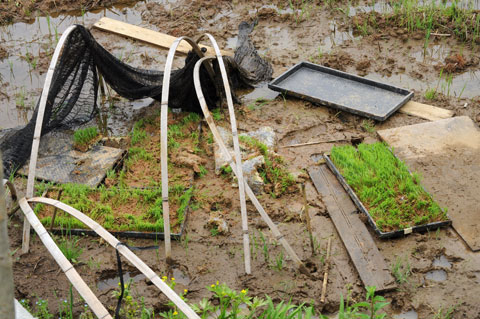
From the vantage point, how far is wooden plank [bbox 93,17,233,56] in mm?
7484

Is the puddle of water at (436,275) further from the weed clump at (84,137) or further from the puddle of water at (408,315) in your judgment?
the weed clump at (84,137)

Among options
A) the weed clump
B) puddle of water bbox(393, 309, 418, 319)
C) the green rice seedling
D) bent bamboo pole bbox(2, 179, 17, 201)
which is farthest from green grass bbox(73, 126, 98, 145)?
puddle of water bbox(393, 309, 418, 319)

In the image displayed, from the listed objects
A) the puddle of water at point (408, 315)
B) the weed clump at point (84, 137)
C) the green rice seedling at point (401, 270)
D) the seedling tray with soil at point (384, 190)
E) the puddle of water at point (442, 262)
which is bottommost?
the puddle of water at point (408, 315)

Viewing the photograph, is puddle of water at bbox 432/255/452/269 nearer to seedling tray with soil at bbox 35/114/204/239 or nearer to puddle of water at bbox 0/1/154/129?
seedling tray with soil at bbox 35/114/204/239

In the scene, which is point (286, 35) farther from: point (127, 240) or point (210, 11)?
point (127, 240)

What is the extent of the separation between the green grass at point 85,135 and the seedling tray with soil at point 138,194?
0.38 metres

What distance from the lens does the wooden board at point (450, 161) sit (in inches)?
188

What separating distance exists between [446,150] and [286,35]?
3.18 metres

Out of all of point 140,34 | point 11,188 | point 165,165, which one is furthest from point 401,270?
point 140,34

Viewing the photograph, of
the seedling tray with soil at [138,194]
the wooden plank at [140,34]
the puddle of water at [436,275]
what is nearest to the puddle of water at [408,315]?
the puddle of water at [436,275]

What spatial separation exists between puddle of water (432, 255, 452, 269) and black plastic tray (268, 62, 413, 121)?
1928 mm

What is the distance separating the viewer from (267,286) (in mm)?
4273

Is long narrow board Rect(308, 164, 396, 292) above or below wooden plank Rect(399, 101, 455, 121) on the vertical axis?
below

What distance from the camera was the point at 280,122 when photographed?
243 inches
